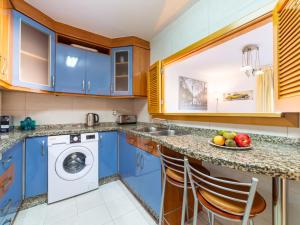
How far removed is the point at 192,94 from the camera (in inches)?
92.7

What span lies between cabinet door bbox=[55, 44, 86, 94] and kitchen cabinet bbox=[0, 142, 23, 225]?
89cm

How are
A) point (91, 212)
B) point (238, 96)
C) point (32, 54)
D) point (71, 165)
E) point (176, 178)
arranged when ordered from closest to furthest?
point (176, 178) → point (91, 212) → point (32, 54) → point (71, 165) → point (238, 96)

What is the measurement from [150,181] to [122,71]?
1.75m

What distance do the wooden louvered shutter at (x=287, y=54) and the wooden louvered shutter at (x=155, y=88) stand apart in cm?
123

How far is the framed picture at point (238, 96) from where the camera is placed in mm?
1948

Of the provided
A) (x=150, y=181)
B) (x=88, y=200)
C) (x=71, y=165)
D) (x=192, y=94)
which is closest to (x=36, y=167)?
(x=71, y=165)

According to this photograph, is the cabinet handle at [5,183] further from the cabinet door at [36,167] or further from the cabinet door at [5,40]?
the cabinet door at [5,40]

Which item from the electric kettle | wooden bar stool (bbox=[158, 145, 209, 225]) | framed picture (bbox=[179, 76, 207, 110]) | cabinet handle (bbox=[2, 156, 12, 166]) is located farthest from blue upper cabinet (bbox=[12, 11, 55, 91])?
framed picture (bbox=[179, 76, 207, 110])

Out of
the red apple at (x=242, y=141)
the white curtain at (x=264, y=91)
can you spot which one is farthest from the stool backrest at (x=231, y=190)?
the white curtain at (x=264, y=91)

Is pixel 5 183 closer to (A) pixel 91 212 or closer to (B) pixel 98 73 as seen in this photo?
(A) pixel 91 212

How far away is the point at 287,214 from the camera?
917 millimetres

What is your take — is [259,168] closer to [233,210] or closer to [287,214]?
[233,210]

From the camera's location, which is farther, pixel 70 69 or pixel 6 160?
pixel 70 69

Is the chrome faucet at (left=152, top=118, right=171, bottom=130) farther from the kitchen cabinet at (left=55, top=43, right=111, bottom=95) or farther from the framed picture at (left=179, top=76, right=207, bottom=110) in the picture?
the kitchen cabinet at (left=55, top=43, right=111, bottom=95)
